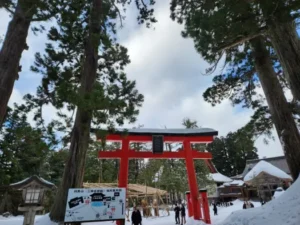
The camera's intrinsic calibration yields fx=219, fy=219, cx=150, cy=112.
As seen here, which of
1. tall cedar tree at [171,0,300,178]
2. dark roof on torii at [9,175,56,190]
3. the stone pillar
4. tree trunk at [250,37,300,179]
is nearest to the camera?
tall cedar tree at [171,0,300,178]

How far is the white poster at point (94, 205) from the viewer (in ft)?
18.9

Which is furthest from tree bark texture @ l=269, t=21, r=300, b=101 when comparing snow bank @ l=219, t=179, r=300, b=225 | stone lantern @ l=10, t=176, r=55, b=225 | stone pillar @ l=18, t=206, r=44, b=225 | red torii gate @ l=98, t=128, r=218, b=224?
stone pillar @ l=18, t=206, r=44, b=225

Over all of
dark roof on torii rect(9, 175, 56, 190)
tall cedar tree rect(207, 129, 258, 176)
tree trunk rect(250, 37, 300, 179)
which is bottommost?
dark roof on torii rect(9, 175, 56, 190)

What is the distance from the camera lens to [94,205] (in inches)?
240

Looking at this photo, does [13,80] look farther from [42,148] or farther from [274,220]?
[274,220]

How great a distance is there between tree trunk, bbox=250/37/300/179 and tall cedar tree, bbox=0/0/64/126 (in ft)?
18.8

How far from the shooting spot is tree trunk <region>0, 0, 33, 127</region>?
4336 millimetres

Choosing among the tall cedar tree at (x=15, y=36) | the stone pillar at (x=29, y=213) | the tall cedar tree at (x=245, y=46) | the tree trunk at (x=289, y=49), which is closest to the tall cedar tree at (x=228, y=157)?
the tall cedar tree at (x=245, y=46)

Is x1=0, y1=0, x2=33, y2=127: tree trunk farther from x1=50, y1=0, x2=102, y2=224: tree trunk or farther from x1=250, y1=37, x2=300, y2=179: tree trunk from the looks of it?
x1=250, y1=37, x2=300, y2=179: tree trunk

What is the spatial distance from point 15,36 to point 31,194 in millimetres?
4624

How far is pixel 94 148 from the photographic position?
77.3 feet

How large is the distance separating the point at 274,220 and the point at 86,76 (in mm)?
6467

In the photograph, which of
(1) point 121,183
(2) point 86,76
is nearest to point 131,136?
(1) point 121,183

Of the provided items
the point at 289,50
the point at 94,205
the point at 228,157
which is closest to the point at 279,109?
the point at 289,50
